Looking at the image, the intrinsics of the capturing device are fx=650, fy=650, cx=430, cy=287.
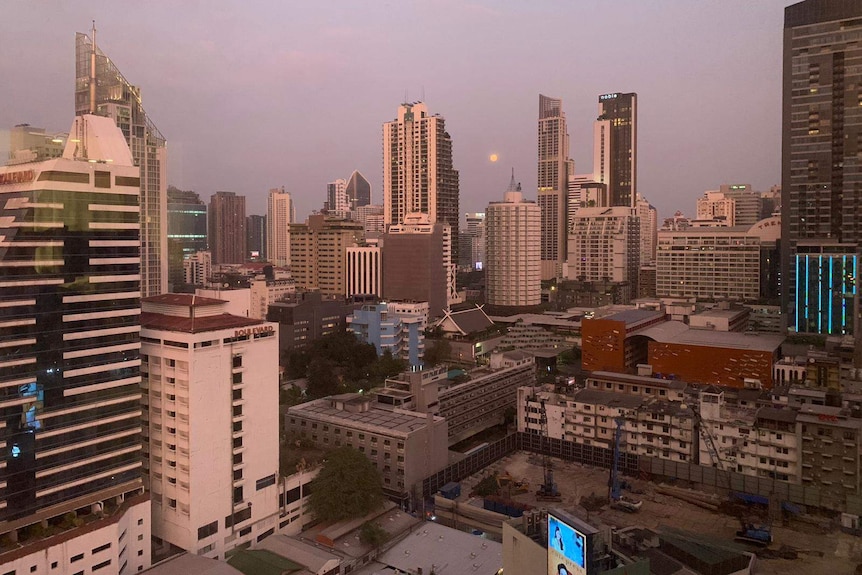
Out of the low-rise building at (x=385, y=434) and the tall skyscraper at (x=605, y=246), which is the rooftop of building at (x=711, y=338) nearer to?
the low-rise building at (x=385, y=434)

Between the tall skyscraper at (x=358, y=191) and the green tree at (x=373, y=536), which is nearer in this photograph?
the green tree at (x=373, y=536)

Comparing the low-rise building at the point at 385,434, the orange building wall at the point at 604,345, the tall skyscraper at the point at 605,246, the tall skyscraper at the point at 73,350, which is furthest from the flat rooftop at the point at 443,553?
the tall skyscraper at the point at 605,246

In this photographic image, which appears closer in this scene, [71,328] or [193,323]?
[71,328]

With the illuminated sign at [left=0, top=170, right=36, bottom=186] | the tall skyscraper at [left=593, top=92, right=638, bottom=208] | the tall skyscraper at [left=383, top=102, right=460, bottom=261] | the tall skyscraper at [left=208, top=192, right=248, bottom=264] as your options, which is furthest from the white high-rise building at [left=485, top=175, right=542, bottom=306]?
the illuminated sign at [left=0, top=170, right=36, bottom=186]

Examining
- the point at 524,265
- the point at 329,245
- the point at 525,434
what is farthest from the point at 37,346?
the point at 524,265

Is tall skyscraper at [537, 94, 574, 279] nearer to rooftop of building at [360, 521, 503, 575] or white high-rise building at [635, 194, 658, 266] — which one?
white high-rise building at [635, 194, 658, 266]

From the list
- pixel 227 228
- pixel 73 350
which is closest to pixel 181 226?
pixel 73 350

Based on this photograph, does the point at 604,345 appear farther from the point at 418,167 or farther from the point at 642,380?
the point at 418,167
